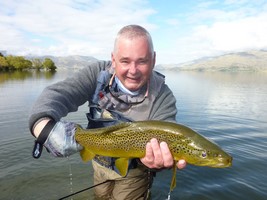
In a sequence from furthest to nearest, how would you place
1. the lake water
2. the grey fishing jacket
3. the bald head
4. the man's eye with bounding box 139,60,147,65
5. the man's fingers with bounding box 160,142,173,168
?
the lake water < the grey fishing jacket < the man's eye with bounding box 139,60,147,65 < the bald head < the man's fingers with bounding box 160,142,173,168

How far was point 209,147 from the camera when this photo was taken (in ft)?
11.0

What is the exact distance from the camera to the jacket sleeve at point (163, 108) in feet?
13.9

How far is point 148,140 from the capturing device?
11.4 feet

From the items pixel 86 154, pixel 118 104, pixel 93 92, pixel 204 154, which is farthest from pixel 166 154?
pixel 93 92

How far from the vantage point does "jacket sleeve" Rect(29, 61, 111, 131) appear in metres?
3.36

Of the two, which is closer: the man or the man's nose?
the man

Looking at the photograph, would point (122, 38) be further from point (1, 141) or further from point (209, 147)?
point (1, 141)

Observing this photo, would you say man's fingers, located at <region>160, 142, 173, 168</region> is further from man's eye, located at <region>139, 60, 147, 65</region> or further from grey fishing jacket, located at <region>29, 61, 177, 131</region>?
man's eye, located at <region>139, 60, 147, 65</region>

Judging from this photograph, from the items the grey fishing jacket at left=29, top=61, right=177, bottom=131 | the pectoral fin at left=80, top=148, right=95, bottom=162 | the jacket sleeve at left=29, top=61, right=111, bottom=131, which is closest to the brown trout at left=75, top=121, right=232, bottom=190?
the pectoral fin at left=80, top=148, right=95, bottom=162

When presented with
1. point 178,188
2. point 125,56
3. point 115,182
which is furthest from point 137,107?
point 178,188

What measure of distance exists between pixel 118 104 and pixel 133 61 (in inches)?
34.7

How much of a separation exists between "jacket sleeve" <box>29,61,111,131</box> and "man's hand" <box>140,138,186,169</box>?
1.25 m

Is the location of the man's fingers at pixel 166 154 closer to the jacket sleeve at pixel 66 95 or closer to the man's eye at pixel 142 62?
the man's eye at pixel 142 62

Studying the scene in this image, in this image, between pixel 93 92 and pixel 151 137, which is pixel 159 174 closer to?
pixel 93 92
